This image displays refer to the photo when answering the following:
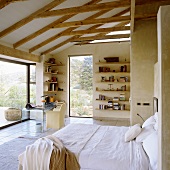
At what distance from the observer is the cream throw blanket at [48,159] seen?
7.08 ft

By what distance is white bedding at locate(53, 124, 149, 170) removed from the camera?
216cm

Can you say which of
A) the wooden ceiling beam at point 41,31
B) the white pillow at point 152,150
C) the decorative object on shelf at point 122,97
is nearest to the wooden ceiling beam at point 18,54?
the wooden ceiling beam at point 41,31

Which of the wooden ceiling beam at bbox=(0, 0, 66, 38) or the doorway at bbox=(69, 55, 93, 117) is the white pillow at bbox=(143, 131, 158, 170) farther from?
the doorway at bbox=(69, 55, 93, 117)

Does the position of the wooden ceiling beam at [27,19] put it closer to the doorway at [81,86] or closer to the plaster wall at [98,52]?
the plaster wall at [98,52]

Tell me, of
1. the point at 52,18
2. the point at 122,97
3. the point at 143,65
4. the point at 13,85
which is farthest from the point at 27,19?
the point at 122,97

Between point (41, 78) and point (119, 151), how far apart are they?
568 centimetres

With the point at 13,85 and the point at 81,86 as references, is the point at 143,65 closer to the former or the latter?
the point at 81,86

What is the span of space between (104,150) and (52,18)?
405 cm

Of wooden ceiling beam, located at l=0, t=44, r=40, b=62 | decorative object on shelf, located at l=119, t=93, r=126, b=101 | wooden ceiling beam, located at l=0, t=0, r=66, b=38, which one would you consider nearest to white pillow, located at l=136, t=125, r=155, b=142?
wooden ceiling beam, located at l=0, t=0, r=66, b=38

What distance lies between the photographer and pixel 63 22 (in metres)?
5.37

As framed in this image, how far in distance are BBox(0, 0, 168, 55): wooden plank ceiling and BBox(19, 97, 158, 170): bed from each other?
8.31 feet

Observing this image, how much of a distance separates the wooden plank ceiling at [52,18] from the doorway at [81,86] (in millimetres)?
1272

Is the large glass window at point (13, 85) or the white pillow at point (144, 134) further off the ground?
the large glass window at point (13, 85)

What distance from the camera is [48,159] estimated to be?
2.17 m
